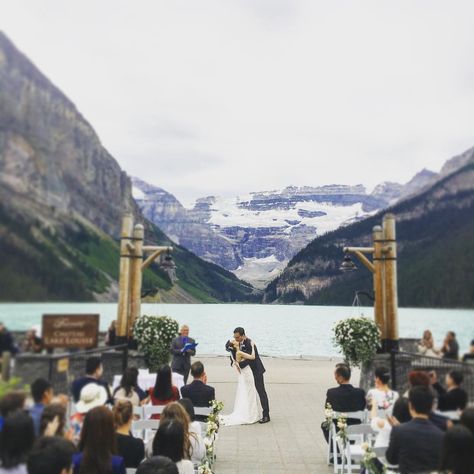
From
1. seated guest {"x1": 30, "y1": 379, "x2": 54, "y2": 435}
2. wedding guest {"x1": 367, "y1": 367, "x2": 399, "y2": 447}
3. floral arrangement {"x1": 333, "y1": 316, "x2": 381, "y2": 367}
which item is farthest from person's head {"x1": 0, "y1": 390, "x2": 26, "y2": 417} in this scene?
floral arrangement {"x1": 333, "y1": 316, "x2": 381, "y2": 367}

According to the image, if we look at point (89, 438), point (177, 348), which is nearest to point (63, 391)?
point (89, 438)

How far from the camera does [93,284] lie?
6.98 m

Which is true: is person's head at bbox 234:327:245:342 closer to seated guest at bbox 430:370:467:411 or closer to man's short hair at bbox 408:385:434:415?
seated guest at bbox 430:370:467:411

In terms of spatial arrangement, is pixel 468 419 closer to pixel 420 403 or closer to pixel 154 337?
pixel 420 403

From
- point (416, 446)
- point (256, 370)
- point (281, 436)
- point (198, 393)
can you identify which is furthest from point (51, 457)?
point (256, 370)

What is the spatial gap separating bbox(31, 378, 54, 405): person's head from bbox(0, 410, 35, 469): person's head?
56 cm

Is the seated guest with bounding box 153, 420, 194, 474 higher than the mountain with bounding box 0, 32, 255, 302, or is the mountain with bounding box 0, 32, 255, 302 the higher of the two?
the mountain with bounding box 0, 32, 255, 302

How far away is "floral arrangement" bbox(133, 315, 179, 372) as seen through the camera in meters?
11.5

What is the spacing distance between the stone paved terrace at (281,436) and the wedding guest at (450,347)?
7.91 ft

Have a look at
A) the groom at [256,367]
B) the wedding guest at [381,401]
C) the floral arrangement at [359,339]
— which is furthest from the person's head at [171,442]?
the floral arrangement at [359,339]

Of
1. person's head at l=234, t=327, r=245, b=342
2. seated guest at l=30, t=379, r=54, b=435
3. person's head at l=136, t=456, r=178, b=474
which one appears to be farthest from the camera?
person's head at l=234, t=327, r=245, b=342

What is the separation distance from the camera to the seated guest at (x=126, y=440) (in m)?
4.84

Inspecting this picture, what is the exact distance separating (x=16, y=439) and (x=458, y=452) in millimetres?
3373

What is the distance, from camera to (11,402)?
4.66 m
